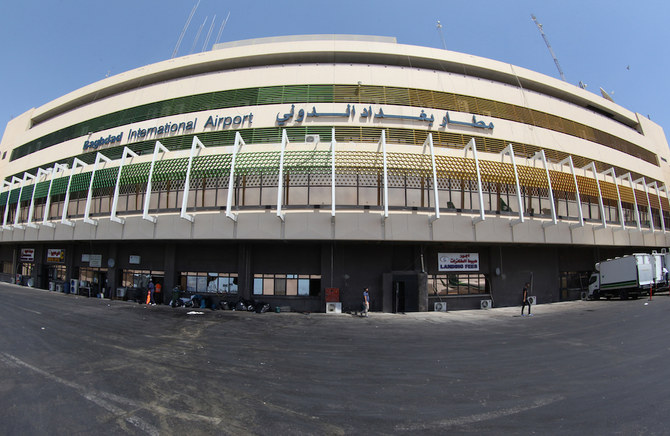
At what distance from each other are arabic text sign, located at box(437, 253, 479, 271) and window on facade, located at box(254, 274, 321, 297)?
821cm

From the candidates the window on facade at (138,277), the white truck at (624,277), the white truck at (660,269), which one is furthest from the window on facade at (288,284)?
the white truck at (660,269)

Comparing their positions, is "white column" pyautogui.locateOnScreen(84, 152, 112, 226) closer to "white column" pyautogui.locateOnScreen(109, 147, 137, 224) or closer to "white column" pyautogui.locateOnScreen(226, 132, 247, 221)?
"white column" pyautogui.locateOnScreen(109, 147, 137, 224)

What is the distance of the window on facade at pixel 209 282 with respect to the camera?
17578 mm

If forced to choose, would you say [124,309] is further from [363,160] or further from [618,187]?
[618,187]

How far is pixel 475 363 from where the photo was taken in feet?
25.0

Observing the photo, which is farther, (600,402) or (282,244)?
(282,244)

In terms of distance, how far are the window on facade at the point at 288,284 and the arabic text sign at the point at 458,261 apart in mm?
8206

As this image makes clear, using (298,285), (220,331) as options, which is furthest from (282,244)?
(220,331)

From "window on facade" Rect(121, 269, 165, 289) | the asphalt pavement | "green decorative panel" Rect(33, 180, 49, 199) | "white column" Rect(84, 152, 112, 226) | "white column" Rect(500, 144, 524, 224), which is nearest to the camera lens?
the asphalt pavement

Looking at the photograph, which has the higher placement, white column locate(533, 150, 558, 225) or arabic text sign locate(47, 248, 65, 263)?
white column locate(533, 150, 558, 225)

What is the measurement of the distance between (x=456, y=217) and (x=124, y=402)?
16.1 m

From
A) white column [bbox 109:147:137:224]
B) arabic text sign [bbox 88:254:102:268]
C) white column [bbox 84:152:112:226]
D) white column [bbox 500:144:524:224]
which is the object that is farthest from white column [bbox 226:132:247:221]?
white column [bbox 500:144:524:224]

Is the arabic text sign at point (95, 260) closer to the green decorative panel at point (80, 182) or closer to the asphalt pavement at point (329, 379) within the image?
the green decorative panel at point (80, 182)

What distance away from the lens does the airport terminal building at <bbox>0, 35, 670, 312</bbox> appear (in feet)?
53.1
